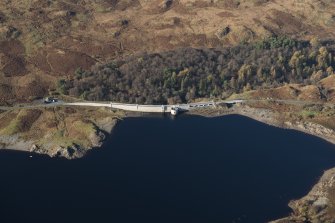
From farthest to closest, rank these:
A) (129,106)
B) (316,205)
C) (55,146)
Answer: (129,106), (55,146), (316,205)

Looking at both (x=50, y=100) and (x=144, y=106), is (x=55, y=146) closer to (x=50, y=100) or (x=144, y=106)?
(x=50, y=100)

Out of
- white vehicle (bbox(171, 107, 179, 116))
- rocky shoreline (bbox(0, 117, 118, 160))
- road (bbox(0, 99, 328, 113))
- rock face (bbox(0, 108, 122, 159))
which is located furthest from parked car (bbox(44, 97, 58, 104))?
white vehicle (bbox(171, 107, 179, 116))

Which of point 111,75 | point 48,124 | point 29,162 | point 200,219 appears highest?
point 111,75

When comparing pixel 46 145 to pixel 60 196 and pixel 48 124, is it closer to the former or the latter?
pixel 48 124

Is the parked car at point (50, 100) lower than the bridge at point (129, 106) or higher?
higher

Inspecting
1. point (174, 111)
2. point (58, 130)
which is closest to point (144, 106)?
point (174, 111)

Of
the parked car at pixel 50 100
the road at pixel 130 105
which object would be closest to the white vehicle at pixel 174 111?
the road at pixel 130 105

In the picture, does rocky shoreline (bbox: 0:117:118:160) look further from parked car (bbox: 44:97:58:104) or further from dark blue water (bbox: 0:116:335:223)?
parked car (bbox: 44:97:58:104)

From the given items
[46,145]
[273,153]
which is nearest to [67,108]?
[46,145]

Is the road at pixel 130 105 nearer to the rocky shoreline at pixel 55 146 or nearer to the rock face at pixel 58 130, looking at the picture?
the rock face at pixel 58 130
